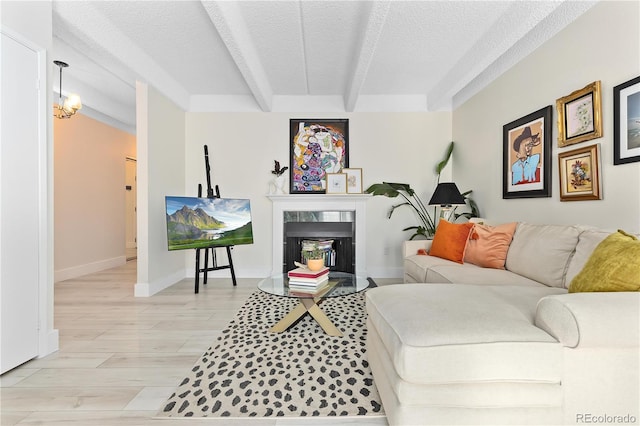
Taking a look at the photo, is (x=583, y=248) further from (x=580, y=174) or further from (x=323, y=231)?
(x=323, y=231)

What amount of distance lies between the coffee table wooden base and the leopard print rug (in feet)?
0.16

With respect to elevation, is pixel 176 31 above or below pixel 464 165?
→ above

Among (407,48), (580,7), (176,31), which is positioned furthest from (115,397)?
(580,7)

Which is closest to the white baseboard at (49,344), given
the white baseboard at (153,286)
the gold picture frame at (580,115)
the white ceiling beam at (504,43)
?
the white baseboard at (153,286)

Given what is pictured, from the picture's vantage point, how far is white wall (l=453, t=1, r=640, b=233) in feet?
6.81

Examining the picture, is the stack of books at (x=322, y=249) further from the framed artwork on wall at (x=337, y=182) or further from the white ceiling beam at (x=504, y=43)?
the white ceiling beam at (x=504, y=43)

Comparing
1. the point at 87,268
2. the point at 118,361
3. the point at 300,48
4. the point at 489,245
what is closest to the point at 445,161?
the point at 489,245

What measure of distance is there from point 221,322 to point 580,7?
3.79m

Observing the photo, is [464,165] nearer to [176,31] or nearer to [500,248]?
[500,248]

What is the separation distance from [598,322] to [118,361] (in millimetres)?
2591

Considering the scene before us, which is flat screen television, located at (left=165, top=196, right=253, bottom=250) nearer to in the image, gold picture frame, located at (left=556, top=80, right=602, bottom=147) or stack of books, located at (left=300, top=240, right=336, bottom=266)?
stack of books, located at (left=300, top=240, right=336, bottom=266)

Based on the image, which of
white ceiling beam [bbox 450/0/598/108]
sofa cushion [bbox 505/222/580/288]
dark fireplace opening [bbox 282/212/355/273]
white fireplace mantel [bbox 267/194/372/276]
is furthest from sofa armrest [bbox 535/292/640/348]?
dark fireplace opening [bbox 282/212/355/273]

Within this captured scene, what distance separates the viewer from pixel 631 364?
1235mm

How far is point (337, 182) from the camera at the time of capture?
4.55 metres
